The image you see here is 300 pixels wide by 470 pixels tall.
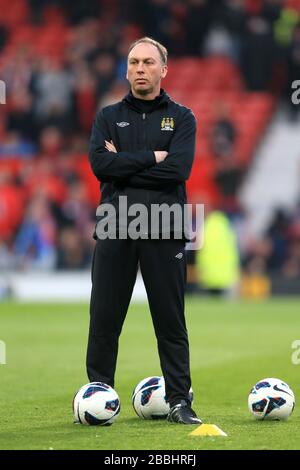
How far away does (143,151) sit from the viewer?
7520 millimetres

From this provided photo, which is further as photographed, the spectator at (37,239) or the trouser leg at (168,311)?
the spectator at (37,239)

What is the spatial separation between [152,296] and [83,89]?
18369 mm

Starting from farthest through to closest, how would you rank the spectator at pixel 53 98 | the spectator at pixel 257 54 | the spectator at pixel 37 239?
the spectator at pixel 53 98 → the spectator at pixel 257 54 → the spectator at pixel 37 239

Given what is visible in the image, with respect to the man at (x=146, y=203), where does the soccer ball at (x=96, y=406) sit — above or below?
below

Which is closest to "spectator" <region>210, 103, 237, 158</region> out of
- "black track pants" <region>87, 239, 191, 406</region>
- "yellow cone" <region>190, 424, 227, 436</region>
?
"black track pants" <region>87, 239, 191, 406</region>

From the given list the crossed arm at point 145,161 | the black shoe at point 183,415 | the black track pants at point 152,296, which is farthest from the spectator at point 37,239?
the black shoe at point 183,415

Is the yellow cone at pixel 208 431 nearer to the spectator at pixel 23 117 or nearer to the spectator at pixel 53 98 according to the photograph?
the spectator at pixel 53 98

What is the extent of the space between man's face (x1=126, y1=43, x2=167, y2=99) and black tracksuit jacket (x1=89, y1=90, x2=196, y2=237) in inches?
5.4

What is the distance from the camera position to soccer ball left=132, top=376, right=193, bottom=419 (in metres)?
7.70

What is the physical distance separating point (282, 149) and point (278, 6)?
302 cm
